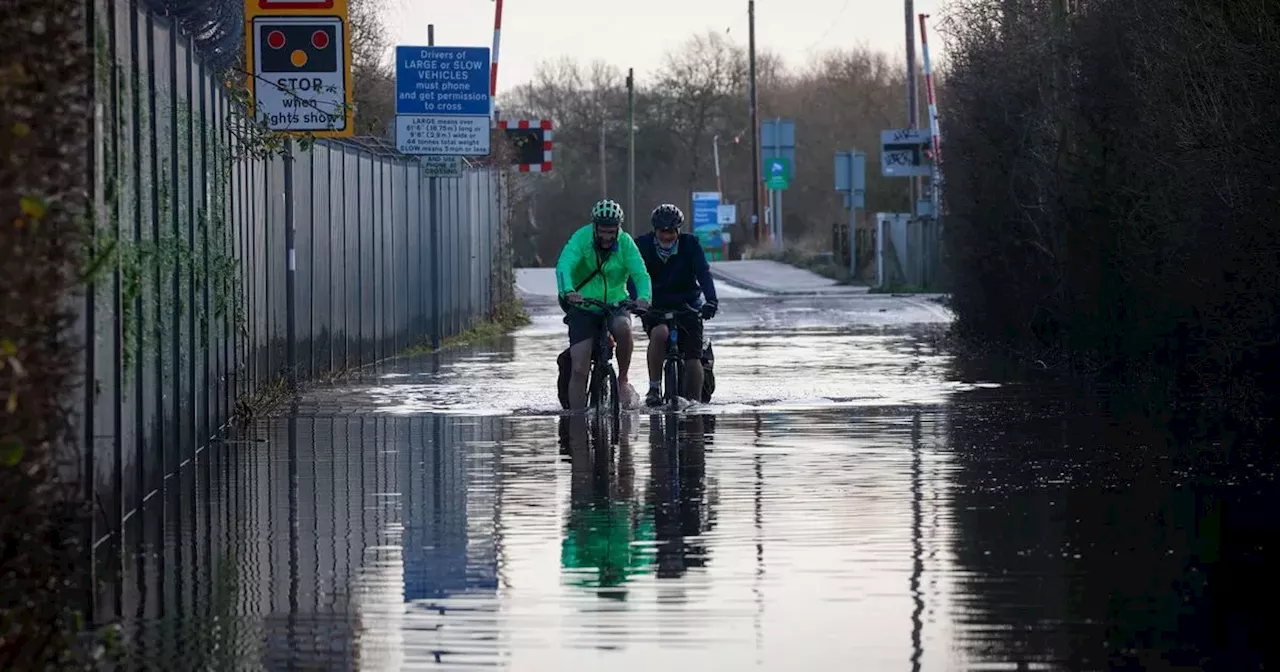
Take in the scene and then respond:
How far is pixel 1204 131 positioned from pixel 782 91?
109155mm

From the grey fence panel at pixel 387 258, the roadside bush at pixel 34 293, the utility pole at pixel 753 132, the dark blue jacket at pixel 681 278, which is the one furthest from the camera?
the utility pole at pixel 753 132

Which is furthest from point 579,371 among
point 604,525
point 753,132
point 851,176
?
point 753,132

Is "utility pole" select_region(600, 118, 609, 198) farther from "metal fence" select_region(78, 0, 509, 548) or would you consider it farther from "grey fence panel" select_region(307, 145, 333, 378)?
"grey fence panel" select_region(307, 145, 333, 378)

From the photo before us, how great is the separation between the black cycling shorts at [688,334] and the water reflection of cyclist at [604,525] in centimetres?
328

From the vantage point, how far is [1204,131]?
1423 cm

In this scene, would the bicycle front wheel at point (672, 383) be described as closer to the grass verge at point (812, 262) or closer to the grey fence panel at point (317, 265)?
the grey fence panel at point (317, 265)

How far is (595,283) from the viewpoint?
17281 millimetres

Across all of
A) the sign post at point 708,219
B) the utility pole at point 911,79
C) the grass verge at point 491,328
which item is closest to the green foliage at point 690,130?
the sign post at point 708,219

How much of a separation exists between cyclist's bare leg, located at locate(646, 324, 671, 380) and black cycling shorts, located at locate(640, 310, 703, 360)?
99mm

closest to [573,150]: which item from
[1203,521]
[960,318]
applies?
[960,318]

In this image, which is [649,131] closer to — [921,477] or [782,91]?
[782,91]

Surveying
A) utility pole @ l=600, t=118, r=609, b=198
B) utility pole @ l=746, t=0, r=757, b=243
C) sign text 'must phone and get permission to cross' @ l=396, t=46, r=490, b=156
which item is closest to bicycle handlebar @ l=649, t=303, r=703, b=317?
sign text 'must phone and get permission to cross' @ l=396, t=46, r=490, b=156

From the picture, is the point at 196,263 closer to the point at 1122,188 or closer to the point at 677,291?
the point at 677,291

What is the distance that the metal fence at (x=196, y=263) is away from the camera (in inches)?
404
